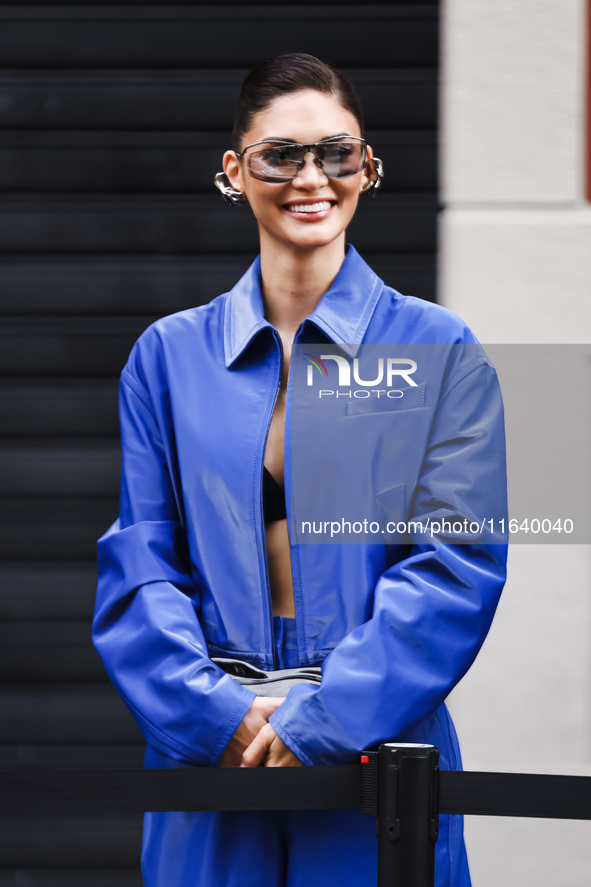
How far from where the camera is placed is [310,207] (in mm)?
1695

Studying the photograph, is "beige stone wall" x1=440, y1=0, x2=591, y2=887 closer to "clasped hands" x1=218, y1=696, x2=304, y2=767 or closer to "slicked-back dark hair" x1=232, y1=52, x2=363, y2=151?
"slicked-back dark hair" x1=232, y1=52, x2=363, y2=151

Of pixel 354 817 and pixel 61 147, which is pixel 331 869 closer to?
pixel 354 817

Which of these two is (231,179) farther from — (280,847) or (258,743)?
(280,847)

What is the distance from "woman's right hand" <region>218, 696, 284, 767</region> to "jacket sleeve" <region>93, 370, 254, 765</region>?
0.05 ft

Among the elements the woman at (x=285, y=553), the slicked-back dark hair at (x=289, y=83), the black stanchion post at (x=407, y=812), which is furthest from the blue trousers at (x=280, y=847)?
the slicked-back dark hair at (x=289, y=83)

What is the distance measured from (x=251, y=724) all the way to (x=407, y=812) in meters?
0.30

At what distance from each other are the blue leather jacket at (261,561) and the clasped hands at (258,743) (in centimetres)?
2

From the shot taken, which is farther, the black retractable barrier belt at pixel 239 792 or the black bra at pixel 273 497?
the black bra at pixel 273 497

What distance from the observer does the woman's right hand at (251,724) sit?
1.58 meters

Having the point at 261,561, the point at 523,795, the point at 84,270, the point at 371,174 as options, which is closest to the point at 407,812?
the point at 523,795

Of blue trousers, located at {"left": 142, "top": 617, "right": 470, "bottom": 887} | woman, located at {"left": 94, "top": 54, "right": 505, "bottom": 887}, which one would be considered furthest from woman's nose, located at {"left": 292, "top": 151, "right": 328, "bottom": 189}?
blue trousers, located at {"left": 142, "top": 617, "right": 470, "bottom": 887}

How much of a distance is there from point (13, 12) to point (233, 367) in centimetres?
173

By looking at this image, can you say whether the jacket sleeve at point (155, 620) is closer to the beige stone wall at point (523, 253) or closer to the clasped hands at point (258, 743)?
Answer: the clasped hands at point (258, 743)

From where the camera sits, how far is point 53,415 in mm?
2830
